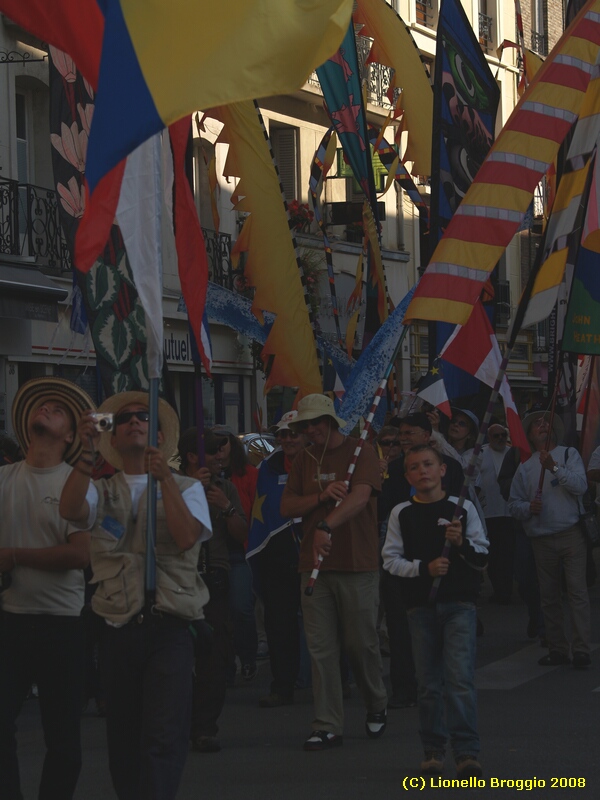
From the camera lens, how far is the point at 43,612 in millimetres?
5535

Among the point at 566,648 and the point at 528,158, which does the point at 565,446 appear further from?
the point at 528,158

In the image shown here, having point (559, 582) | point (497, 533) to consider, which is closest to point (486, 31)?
point (497, 533)

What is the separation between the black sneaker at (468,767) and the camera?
6.55m

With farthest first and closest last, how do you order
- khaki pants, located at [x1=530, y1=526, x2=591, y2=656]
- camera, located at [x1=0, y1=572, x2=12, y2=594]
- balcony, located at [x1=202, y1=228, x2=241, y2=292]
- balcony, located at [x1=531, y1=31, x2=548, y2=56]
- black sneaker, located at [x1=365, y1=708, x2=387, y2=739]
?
balcony, located at [x1=531, y1=31, x2=548, y2=56]
balcony, located at [x1=202, y1=228, x2=241, y2=292]
khaki pants, located at [x1=530, y1=526, x2=591, y2=656]
black sneaker, located at [x1=365, y1=708, x2=387, y2=739]
camera, located at [x1=0, y1=572, x2=12, y2=594]

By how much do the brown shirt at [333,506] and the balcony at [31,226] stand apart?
11951 millimetres

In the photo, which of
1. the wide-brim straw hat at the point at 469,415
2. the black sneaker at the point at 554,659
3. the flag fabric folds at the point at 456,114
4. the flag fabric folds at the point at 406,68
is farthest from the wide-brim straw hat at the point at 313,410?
the flag fabric folds at the point at 406,68

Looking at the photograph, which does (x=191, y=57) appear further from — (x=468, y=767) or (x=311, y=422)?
(x=468, y=767)

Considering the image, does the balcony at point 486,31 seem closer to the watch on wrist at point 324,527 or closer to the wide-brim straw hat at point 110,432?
the watch on wrist at point 324,527

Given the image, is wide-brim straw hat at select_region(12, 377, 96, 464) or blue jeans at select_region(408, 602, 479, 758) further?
blue jeans at select_region(408, 602, 479, 758)

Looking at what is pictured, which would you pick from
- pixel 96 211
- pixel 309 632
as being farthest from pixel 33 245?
pixel 96 211

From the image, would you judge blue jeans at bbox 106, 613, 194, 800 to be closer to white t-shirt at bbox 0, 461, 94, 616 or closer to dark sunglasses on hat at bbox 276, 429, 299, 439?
white t-shirt at bbox 0, 461, 94, 616

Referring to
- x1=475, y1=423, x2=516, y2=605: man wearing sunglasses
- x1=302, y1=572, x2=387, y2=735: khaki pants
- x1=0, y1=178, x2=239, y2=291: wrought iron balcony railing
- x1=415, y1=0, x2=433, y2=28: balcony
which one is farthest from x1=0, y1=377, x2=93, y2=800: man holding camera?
x1=415, y1=0, x2=433, y2=28: balcony

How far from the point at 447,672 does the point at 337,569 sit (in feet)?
4.01

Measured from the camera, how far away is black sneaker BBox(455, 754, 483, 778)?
6547 mm
